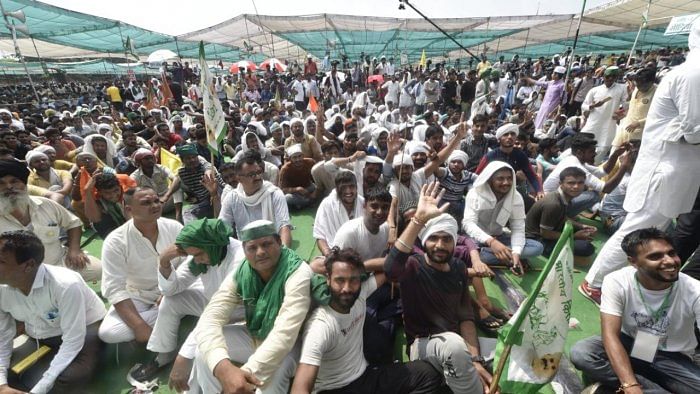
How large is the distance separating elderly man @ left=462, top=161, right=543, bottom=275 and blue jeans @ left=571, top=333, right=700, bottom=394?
109 cm

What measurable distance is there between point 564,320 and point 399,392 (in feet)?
3.33

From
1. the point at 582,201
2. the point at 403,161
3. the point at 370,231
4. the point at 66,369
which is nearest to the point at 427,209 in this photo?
the point at 370,231

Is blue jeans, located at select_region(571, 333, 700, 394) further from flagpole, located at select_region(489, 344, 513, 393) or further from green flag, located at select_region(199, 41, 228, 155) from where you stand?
green flag, located at select_region(199, 41, 228, 155)

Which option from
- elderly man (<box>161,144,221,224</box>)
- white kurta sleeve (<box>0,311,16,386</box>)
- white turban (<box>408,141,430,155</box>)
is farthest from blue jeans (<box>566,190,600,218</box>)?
white kurta sleeve (<box>0,311,16,386</box>)

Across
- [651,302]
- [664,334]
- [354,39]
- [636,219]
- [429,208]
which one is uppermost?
[354,39]

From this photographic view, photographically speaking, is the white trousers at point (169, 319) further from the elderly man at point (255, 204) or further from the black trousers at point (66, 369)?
the elderly man at point (255, 204)

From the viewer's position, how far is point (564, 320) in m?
1.85

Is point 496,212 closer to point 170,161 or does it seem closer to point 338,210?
point 338,210

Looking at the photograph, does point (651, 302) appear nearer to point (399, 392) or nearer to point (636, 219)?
point (636, 219)

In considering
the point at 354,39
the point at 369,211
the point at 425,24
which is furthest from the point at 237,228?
the point at 354,39

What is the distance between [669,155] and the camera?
2561 mm

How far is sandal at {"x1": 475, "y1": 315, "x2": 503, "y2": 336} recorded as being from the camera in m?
2.76

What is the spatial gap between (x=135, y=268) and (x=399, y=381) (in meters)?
2.17

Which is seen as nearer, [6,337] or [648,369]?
[648,369]
